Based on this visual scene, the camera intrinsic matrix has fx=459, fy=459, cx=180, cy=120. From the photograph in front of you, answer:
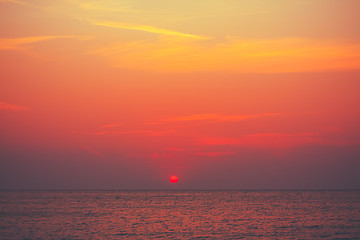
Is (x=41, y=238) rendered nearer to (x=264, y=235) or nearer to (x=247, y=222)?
(x=264, y=235)

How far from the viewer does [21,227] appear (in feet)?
221

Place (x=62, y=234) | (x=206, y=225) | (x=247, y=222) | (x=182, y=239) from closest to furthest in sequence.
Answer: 1. (x=182, y=239)
2. (x=62, y=234)
3. (x=206, y=225)
4. (x=247, y=222)

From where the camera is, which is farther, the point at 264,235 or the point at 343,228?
the point at 343,228

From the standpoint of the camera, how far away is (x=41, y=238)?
56594 millimetres

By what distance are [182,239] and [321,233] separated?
1948 centimetres

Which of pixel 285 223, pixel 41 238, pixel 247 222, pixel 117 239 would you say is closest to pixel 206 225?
pixel 247 222

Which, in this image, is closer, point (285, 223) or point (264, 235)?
point (264, 235)

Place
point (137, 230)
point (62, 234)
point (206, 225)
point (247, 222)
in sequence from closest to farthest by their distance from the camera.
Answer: point (62, 234) → point (137, 230) → point (206, 225) → point (247, 222)

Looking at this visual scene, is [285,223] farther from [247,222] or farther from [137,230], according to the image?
[137,230]

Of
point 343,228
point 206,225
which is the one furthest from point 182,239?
point 343,228

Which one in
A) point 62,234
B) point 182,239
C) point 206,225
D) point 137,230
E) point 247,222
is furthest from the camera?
point 247,222

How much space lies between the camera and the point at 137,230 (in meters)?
64.4

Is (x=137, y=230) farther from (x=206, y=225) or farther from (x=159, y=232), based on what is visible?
(x=206, y=225)

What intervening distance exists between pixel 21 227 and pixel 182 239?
2648 centimetres
